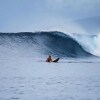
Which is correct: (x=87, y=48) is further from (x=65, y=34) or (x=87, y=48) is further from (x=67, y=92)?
(x=67, y=92)

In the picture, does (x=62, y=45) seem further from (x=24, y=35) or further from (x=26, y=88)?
(x=26, y=88)

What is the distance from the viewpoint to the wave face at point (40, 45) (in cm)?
4412

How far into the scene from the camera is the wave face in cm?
4412

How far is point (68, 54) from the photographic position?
45.2m

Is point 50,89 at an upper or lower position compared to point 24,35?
lower

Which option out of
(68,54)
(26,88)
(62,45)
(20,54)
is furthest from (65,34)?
(26,88)

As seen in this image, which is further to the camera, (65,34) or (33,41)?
(65,34)

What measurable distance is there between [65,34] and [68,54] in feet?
27.5

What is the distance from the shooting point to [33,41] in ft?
162

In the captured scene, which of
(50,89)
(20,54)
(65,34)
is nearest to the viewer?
(50,89)

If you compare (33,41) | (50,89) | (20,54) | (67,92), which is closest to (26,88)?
(50,89)

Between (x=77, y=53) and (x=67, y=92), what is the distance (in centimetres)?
3592

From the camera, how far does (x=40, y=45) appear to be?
47.7 meters

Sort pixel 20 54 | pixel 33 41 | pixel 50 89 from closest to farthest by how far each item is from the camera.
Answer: pixel 50 89, pixel 20 54, pixel 33 41
